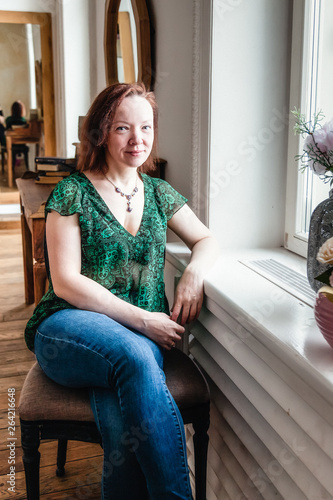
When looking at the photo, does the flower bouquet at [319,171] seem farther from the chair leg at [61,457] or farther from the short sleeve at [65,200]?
the chair leg at [61,457]

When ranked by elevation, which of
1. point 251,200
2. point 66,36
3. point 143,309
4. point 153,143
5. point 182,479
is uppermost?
point 66,36

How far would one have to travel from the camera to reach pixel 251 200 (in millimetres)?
1819

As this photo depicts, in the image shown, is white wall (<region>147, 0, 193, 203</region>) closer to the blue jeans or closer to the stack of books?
the blue jeans

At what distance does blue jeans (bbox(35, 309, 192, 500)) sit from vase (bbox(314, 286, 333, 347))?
0.43 meters

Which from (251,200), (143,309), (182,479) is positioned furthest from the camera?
(251,200)

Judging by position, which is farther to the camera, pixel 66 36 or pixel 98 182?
pixel 66 36

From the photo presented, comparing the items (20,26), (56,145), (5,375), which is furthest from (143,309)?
(20,26)

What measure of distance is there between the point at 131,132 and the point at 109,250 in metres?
0.33

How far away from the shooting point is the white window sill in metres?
1.04

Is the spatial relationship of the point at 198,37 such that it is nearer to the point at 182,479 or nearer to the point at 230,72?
the point at 230,72

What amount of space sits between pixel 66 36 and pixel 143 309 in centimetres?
346

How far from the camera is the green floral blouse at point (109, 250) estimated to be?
5.04 ft

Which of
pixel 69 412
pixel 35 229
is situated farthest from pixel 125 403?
pixel 35 229

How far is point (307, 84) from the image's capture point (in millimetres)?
1676
